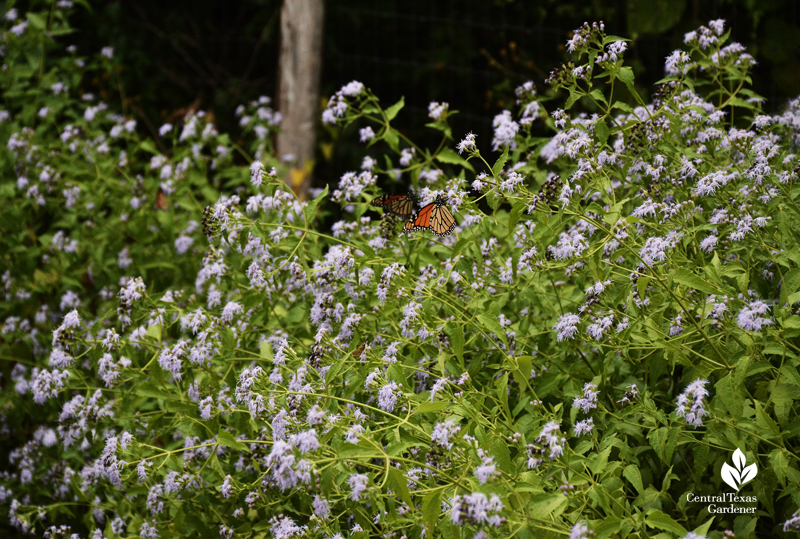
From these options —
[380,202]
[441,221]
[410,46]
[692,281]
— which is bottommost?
[692,281]

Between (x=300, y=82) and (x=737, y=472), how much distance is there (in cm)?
460

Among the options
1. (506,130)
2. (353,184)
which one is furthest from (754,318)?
(353,184)

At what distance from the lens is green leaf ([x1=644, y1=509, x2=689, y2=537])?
1.96 metres

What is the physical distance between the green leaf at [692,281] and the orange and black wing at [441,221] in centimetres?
95

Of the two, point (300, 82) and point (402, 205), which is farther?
point (300, 82)

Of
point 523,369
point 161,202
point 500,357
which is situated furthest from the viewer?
point 161,202

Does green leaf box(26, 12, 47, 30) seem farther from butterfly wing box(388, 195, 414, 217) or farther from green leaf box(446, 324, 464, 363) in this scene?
green leaf box(446, 324, 464, 363)

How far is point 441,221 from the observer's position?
9.96ft

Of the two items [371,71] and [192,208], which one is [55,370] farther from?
[371,71]

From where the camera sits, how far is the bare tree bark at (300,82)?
5.96 meters

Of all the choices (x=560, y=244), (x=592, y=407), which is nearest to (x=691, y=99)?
(x=560, y=244)

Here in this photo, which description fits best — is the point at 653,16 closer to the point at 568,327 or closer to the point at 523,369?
the point at 568,327

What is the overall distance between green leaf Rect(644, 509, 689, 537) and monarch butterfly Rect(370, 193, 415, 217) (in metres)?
1.47

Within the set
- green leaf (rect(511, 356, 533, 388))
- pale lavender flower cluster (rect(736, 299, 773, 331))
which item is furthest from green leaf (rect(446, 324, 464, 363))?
pale lavender flower cluster (rect(736, 299, 773, 331))
